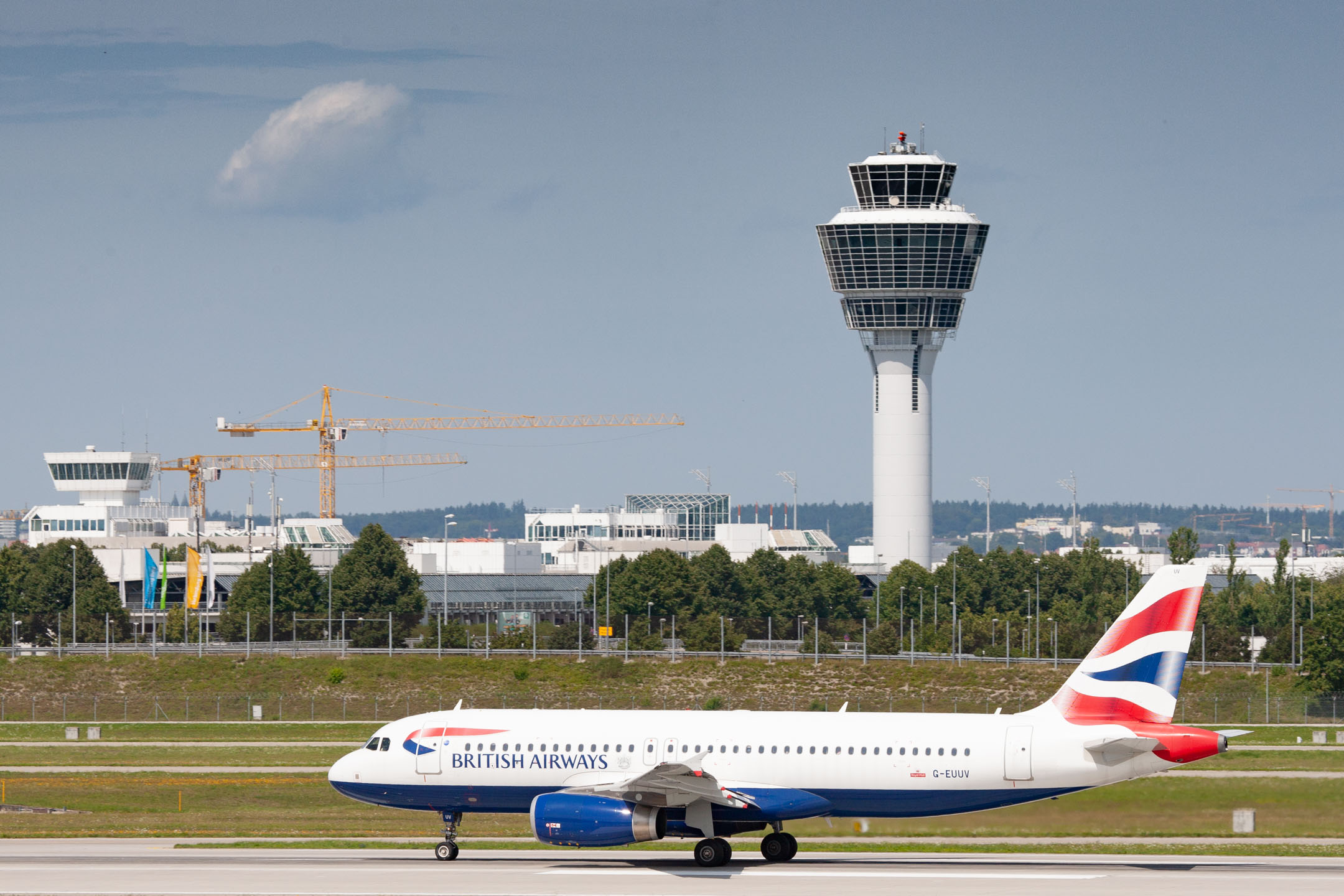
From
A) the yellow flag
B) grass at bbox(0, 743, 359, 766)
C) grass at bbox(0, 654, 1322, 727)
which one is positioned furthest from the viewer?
the yellow flag

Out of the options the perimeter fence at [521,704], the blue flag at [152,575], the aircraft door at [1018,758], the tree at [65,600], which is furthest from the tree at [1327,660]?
the tree at [65,600]

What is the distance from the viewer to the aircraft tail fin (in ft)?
138

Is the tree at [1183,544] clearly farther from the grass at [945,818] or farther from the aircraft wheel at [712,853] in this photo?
the aircraft wheel at [712,853]

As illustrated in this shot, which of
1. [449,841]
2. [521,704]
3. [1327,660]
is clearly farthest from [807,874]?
[1327,660]

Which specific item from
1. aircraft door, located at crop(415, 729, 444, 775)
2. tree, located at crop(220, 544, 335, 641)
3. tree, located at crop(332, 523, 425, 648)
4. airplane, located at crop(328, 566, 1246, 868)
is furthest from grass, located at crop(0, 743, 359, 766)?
tree, located at crop(332, 523, 425, 648)

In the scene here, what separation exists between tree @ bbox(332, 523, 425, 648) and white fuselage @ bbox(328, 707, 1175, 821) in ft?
372

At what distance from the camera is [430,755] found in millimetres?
44844

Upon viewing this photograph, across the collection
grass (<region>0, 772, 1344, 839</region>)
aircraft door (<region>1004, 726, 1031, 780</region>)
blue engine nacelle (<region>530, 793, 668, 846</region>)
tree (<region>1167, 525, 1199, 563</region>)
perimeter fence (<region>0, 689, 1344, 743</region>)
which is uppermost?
tree (<region>1167, 525, 1199, 563</region>)

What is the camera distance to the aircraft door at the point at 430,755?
147 ft

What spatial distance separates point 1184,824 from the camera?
166ft

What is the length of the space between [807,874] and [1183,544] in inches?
4850

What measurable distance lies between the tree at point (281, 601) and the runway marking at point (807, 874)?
11949 cm

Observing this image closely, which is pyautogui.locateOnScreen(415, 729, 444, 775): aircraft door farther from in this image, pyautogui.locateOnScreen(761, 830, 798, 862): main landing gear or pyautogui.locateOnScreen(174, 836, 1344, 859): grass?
pyautogui.locateOnScreen(761, 830, 798, 862): main landing gear

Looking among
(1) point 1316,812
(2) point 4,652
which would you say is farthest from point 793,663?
(1) point 1316,812
